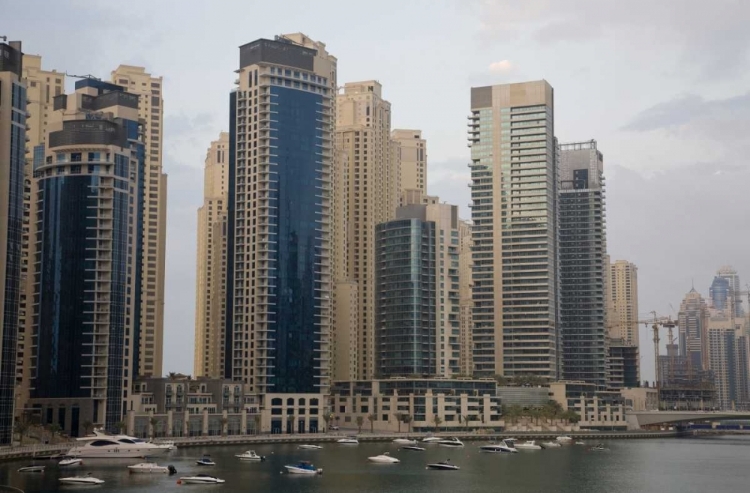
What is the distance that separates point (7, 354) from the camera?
552ft

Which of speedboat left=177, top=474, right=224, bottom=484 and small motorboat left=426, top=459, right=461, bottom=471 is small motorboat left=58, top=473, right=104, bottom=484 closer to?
speedboat left=177, top=474, right=224, bottom=484

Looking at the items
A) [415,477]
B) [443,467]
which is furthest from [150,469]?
[443,467]

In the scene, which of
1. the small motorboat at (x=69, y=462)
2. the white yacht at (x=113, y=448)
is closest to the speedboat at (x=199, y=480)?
the small motorboat at (x=69, y=462)

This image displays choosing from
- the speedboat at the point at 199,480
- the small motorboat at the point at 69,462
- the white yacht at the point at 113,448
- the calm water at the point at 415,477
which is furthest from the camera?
the white yacht at the point at 113,448

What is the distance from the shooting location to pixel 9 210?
167500 millimetres

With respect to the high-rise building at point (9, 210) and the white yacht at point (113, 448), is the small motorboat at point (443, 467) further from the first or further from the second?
the high-rise building at point (9, 210)

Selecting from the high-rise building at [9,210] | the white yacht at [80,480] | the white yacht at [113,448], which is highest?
the high-rise building at [9,210]

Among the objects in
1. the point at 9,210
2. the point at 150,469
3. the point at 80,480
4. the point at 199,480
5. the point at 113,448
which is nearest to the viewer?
the point at 80,480

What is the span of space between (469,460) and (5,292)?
278 ft

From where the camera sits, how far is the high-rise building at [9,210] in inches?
6555

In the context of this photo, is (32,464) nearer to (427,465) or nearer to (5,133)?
(5,133)

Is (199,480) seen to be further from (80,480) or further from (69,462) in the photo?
(69,462)

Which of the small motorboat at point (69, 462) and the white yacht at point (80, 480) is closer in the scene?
the white yacht at point (80, 480)

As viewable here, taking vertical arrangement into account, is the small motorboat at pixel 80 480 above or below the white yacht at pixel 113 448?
below
